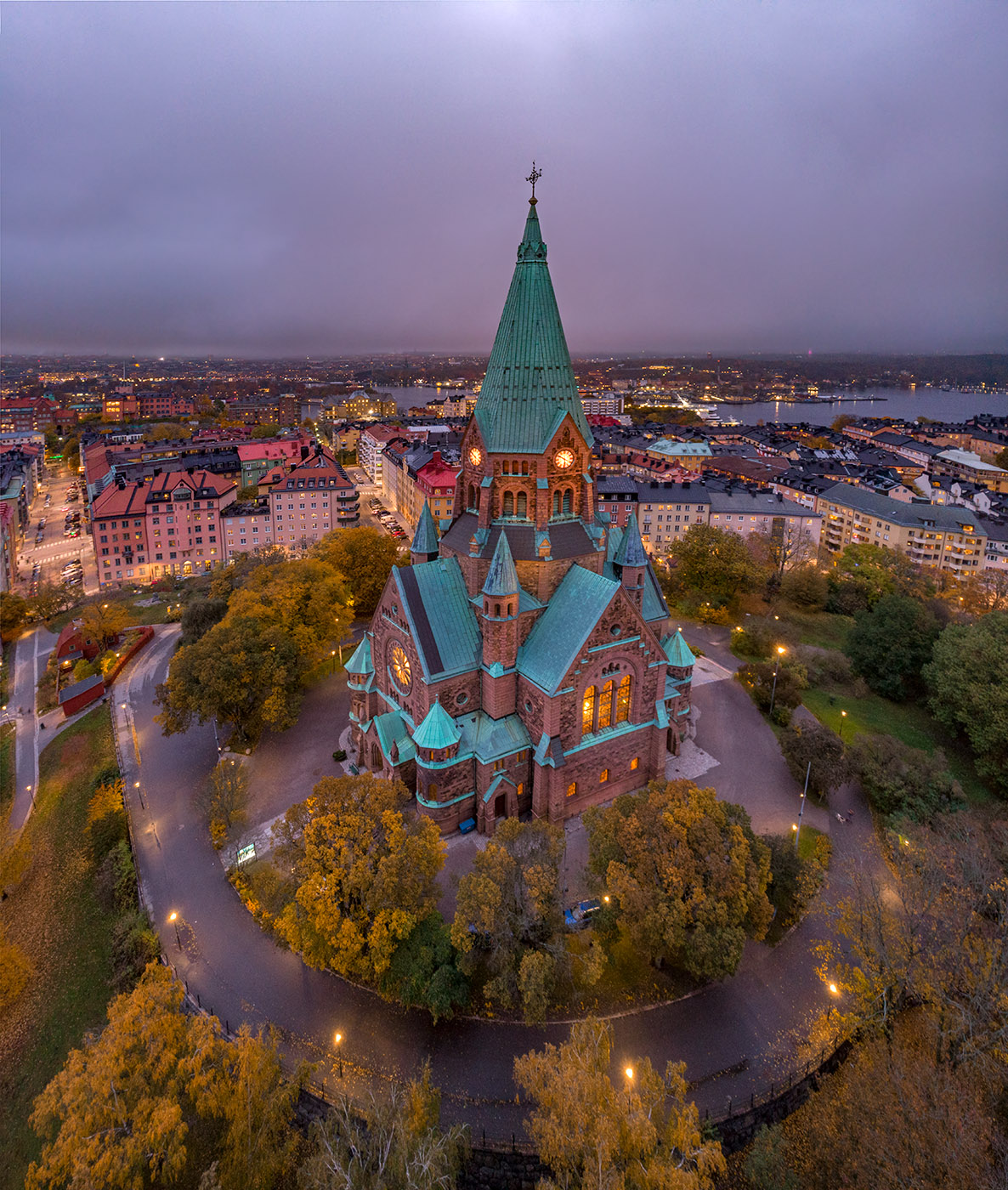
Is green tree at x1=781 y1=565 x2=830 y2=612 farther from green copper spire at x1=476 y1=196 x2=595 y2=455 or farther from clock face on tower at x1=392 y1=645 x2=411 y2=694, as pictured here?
clock face on tower at x1=392 y1=645 x2=411 y2=694

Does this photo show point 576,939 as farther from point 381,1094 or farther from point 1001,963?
point 1001,963

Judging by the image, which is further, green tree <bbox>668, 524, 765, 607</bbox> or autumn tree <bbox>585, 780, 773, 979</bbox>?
green tree <bbox>668, 524, 765, 607</bbox>

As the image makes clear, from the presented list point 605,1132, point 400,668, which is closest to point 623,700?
point 400,668

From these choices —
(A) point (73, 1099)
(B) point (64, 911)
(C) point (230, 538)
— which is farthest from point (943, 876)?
(C) point (230, 538)

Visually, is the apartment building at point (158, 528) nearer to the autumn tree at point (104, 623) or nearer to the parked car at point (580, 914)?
the autumn tree at point (104, 623)

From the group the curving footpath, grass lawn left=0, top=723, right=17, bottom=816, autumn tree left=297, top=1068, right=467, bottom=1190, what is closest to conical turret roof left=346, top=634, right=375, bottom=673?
the curving footpath

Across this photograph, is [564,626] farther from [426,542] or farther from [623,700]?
[426,542]

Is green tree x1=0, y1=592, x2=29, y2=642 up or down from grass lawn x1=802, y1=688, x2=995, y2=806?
up

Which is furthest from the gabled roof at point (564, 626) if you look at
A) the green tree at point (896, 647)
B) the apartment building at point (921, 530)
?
the apartment building at point (921, 530)
